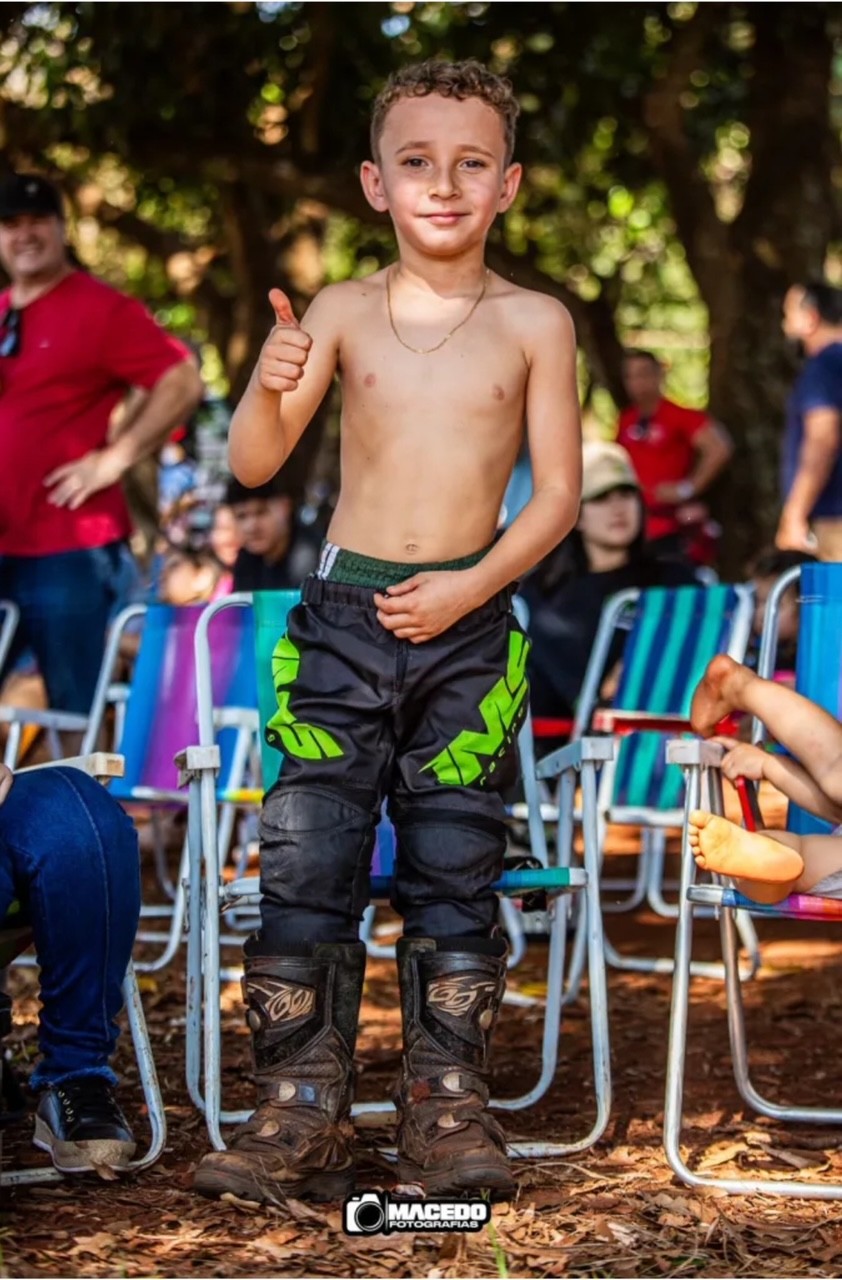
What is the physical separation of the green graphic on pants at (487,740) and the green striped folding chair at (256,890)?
31cm

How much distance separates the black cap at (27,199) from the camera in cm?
559

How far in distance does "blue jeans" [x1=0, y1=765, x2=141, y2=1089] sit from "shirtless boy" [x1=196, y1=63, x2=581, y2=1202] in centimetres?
25

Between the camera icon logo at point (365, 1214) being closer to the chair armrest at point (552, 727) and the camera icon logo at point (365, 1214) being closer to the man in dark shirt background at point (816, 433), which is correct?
the chair armrest at point (552, 727)

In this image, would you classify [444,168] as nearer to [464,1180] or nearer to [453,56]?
[464,1180]

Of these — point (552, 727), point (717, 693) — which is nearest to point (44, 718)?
point (552, 727)

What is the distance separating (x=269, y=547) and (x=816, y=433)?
2129 millimetres

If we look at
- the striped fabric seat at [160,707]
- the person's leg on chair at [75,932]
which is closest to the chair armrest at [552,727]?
the striped fabric seat at [160,707]

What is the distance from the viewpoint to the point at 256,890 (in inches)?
138

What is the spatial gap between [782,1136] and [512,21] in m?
7.43

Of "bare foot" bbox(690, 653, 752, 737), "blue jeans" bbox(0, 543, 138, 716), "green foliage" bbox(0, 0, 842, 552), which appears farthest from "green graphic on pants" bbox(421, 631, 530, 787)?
"green foliage" bbox(0, 0, 842, 552)

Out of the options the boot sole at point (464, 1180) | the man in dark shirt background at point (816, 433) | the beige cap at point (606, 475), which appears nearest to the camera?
the boot sole at point (464, 1180)

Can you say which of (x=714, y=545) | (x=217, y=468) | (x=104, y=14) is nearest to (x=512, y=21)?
(x=104, y=14)

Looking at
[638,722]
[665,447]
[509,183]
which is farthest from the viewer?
[665,447]

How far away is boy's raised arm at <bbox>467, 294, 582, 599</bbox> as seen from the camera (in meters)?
3.44
